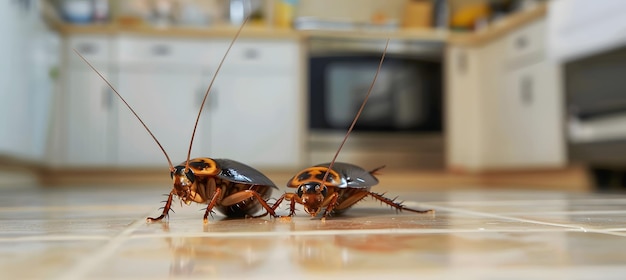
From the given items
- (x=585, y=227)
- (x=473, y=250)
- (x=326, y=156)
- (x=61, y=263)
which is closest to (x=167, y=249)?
(x=61, y=263)

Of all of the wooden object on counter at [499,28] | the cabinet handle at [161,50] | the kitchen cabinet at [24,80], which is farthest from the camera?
the cabinet handle at [161,50]

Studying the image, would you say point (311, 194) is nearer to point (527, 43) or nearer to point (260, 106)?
point (527, 43)

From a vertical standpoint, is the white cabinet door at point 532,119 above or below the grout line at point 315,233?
above

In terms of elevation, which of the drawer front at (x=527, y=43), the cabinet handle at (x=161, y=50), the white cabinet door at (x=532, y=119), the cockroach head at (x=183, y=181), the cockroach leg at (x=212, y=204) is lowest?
the cockroach leg at (x=212, y=204)

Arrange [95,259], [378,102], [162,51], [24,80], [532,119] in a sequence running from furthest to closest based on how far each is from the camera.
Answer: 1. [378,102]
2. [162,51]
3. [532,119]
4. [24,80]
5. [95,259]

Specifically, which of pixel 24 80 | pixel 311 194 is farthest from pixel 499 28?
pixel 311 194

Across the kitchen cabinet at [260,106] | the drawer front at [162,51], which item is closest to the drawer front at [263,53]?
the kitchen cabinet at [260,106]

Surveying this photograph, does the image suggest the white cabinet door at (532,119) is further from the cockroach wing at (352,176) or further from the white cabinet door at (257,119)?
the cockroach wing at (352,176)

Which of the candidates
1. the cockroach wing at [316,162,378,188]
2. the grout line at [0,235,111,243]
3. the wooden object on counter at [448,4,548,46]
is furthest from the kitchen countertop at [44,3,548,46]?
the grout line at [0,235,111,243]
